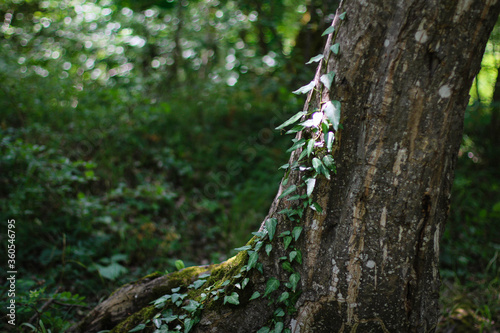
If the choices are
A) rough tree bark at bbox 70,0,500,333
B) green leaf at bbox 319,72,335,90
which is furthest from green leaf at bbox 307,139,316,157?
green leaf at bbox 319,72,335,90

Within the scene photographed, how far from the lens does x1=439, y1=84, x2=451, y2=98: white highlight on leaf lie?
145 cm

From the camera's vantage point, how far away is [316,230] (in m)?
1.68

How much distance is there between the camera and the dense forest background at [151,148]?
3.07 m

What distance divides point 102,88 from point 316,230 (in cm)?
441

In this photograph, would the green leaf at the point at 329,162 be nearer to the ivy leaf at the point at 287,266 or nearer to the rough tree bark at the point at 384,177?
the rough tree bark at the point at 384,177

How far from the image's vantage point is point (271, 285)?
5.61 ft

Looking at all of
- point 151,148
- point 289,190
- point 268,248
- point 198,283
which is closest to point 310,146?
point 289,190

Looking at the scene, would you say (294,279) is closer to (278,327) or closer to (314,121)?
(278,327)

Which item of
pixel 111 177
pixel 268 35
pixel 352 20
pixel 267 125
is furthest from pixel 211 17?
pixel 352 20

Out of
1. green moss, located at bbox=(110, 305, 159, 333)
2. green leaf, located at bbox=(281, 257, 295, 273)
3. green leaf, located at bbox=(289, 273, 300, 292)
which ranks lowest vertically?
green moss, located at bbox=(110, 305, 159, 333)

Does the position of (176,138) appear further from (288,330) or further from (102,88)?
(288,330)

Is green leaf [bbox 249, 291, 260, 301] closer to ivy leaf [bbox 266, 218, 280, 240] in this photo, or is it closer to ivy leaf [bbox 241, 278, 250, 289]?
ivy leaf [bbox 241, 278, 250, 289]

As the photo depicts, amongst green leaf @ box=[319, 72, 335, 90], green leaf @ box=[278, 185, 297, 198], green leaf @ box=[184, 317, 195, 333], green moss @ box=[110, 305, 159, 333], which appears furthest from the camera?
green moss @ box=[110, 305, 159, 333]

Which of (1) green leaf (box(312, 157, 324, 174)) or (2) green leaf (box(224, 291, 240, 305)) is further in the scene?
(2) green leaf (box(224, 291, 240, 305))
